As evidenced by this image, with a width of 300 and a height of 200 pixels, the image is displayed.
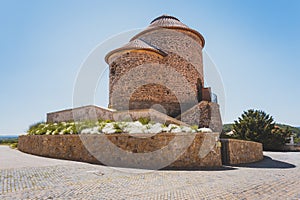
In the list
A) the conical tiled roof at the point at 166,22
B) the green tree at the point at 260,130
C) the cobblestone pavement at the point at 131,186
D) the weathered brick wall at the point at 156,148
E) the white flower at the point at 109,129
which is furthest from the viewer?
the conical tiled roof at the point at 166,22

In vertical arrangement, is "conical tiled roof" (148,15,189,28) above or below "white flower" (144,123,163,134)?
above

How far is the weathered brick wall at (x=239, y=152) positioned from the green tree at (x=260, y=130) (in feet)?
19.4

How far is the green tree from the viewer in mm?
17984

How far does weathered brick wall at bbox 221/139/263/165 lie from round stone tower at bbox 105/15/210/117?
23.4 ft

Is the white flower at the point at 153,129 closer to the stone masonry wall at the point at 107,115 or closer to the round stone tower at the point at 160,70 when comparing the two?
the stone masonry wall at the point at 107,115

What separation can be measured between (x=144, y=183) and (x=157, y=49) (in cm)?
1417

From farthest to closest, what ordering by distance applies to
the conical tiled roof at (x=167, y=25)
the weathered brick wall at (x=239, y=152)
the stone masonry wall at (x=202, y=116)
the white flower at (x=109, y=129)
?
1. the conical tiled roof at (x=167, y=25)
2. the stone masonry wall at (x=202, y=116)
3. the weathered brick wall at (x=239, y=152)
4. the white flower at (x=109, y=129)

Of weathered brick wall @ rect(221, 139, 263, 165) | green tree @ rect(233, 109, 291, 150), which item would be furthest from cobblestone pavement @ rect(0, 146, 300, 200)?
green tree @ rect(233, 109, 291, 150)

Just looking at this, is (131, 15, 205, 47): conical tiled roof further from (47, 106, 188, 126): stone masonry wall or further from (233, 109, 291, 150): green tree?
(47, 106, 188, 126): stone masonry wall

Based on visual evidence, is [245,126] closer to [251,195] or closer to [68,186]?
[251,195]

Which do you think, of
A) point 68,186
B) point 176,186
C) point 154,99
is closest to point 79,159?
point 68,186

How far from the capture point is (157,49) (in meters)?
18.4

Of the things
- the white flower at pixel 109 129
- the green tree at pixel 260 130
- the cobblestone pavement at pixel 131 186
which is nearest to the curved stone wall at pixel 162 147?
the white flower at pixel 109 129

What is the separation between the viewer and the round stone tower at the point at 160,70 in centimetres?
1628
